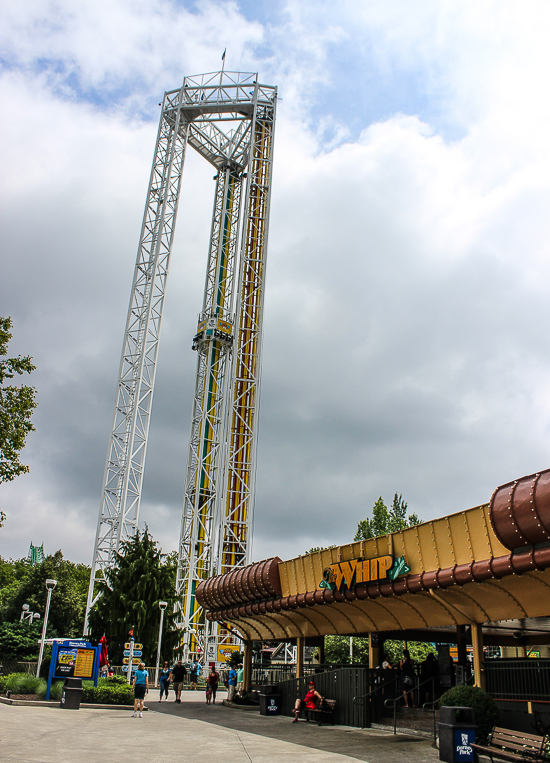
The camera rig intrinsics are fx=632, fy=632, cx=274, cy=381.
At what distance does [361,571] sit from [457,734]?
23.1ft

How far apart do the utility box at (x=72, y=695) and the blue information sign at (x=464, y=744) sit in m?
15.3

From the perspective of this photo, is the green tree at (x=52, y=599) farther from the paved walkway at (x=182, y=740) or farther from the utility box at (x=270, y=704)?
the paved walkway at (x=182, y=740)

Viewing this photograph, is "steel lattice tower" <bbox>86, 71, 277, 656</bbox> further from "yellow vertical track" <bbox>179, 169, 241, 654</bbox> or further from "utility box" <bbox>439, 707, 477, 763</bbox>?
"utility box" <bbox>439, 707, 477, 763</bbox>

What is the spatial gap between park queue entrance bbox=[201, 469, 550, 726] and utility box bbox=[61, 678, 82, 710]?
7.63m

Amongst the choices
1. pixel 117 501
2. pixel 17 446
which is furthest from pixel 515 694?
pixel 117 501

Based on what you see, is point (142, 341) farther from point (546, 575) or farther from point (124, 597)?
point (546, 575)

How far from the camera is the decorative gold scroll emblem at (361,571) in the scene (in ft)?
59.8

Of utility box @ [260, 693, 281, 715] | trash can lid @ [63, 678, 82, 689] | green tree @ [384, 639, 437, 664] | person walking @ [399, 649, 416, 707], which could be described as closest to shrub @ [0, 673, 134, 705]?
trash can lid @ [63, 678, 82, 689]

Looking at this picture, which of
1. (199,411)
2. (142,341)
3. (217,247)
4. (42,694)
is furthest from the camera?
(217,247)

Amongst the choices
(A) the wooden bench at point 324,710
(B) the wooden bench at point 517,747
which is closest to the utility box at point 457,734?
(B) the wooden bench at point 517,747

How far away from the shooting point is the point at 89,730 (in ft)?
55.1

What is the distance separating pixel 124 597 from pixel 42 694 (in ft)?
45.1

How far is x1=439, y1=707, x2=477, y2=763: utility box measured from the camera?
1279 cm

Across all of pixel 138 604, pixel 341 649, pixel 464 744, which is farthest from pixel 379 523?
pixel 464 744
